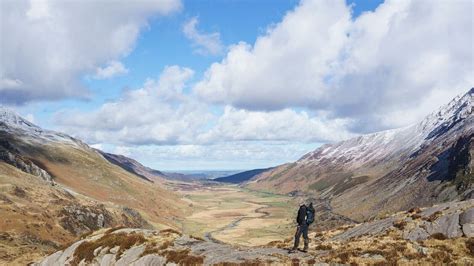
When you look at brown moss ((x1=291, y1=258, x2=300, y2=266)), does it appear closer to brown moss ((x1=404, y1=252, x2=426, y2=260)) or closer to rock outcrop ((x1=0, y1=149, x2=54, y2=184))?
brown moss ((x1=404, y1=252, x2=426, y2=260))

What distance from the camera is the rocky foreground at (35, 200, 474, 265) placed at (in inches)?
1259

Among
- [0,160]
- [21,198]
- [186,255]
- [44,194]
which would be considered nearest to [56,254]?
[186,255]

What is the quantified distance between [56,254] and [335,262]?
36.3 metres

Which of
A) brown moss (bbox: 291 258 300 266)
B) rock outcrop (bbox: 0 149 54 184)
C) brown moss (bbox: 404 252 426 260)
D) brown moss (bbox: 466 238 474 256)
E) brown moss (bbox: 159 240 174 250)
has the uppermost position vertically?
rock outcrop (bbox: 0 149 54 184)

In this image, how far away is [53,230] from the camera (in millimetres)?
116062

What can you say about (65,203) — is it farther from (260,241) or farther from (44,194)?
(260,241)

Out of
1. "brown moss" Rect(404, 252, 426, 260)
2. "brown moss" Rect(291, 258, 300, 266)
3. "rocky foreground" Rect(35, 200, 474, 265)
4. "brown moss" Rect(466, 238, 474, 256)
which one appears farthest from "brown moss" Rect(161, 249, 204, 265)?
"brown moss" Rect(466, 238, 474, 256)

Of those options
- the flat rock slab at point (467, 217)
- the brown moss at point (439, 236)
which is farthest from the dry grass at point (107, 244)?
the flat rock slab at point (467, 217)

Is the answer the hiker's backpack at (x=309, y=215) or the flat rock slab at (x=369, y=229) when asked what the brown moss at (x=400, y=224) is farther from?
the hiker's backpack at (x=309, y=215)

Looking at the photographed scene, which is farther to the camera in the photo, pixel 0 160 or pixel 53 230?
pixel 0 160

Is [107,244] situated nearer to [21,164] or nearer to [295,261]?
[295,261]

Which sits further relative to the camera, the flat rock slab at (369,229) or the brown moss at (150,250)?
the flat rock slab at (369,229)

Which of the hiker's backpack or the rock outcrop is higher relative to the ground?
the rock outcrop

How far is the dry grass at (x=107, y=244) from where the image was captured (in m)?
44.6
